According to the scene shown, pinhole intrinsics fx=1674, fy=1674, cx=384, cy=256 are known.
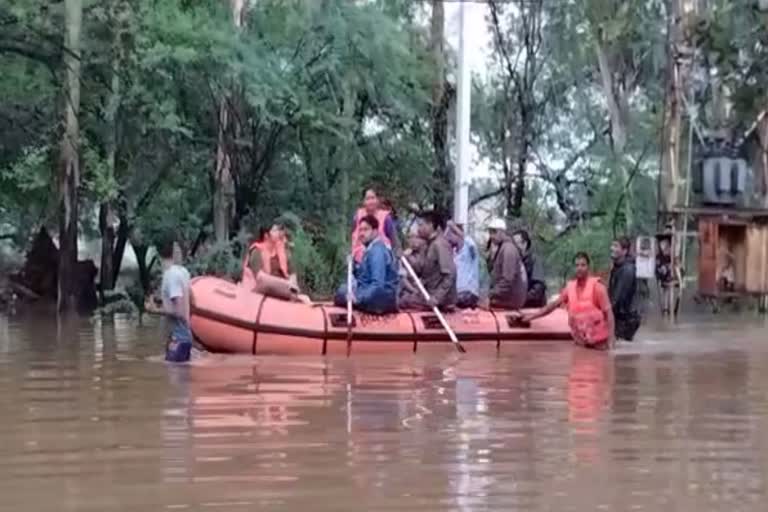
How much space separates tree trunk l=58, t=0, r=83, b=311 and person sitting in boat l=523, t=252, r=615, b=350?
41.4ft

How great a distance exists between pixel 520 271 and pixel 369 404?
7114 millimetres

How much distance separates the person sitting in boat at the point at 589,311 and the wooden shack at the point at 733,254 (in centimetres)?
1307

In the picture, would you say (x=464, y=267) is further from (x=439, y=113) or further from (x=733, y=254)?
(x=439, y=113)

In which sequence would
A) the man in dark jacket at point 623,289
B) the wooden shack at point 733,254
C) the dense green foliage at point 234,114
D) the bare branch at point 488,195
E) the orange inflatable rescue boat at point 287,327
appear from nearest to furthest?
the orange inflatable rescue boat at point 287,327 → the man in dark jacket at point 623,289 → the dense green foliage at point 234,114 → the wooden shack at point 733,254 → the bare branch at point 488,195

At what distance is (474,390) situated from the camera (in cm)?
1466

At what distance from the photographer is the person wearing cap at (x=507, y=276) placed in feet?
65.9

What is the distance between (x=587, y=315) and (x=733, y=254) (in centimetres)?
1384

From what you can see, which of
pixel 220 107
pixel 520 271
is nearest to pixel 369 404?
pixel 520 271

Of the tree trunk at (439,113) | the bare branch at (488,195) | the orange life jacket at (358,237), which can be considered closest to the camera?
the orange life jacket at (358,237)

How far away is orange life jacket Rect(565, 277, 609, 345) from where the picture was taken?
18.4 meters

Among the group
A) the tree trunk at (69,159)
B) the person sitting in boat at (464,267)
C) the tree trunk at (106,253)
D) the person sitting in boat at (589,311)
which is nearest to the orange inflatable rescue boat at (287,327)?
the person sitting in boat at (589,311)

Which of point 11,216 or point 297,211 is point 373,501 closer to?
point 297,211

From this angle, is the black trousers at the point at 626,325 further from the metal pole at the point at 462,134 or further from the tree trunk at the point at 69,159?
the tree trunk at the point at 69,159

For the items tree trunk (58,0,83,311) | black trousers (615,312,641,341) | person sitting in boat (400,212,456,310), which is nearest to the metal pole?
tree trunk (58,0,83,311)
